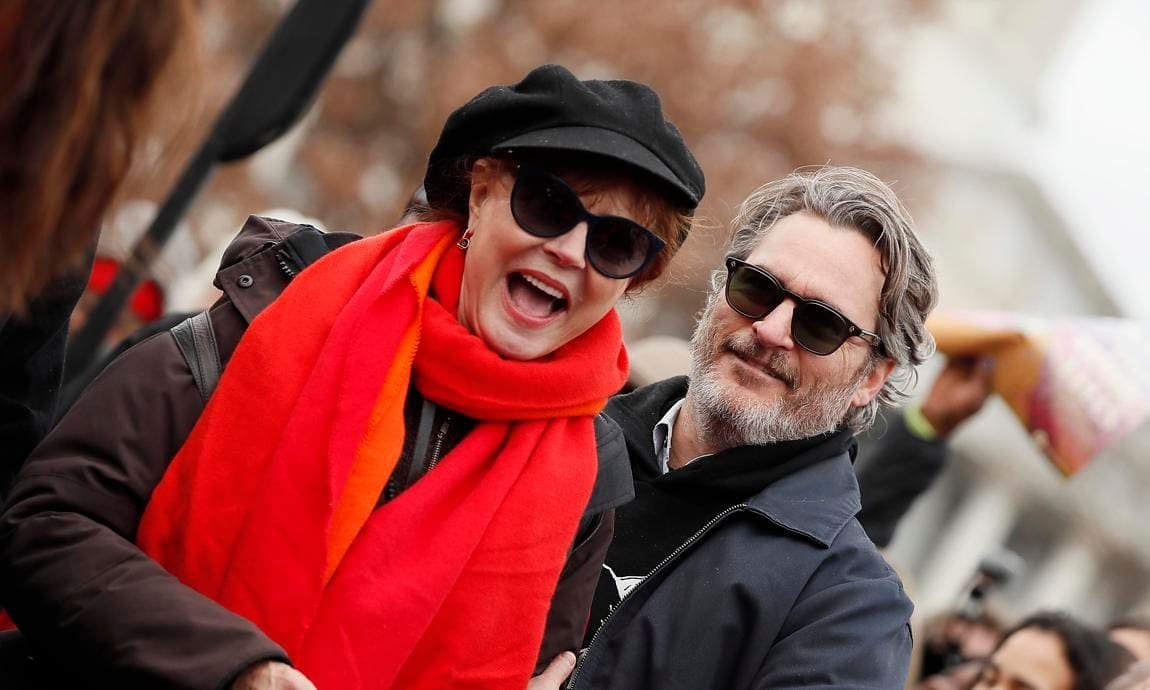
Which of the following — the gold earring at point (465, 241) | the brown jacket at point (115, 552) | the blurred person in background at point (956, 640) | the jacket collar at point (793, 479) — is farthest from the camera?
the blurred person in background at point (956, 640)

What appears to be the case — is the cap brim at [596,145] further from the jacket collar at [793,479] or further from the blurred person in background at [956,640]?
the blurred person in background at [956,640]

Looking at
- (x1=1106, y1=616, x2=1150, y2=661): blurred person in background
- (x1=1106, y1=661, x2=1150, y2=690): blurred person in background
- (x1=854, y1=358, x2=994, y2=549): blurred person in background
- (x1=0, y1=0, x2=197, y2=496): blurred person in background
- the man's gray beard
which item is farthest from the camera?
(x1=1106, y1=616, x2=1150, y2=661): blurred person in background

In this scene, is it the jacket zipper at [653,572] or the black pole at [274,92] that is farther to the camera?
the black pole at [274,92]

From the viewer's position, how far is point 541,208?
293 centimetres

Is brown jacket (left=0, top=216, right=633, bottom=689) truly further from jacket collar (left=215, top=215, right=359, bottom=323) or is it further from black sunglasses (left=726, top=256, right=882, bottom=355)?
black sunglasses (left=726, top=256, right=882, bottom=355)

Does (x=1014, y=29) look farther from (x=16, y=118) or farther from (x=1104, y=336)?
(x=16, y=118)

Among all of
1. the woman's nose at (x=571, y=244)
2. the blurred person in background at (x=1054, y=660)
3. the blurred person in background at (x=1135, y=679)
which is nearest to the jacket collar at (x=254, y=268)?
the woman's nose at (x=571, y=244)

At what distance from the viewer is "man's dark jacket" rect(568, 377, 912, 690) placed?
11.3 feet

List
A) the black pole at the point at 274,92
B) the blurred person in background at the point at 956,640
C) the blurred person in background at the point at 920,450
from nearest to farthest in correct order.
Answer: the black pole at the point at 274,92
the blurred person in background at the point at 920,450
the blurred person in background at the point at 956,640

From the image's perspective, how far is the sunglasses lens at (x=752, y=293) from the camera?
408 cm

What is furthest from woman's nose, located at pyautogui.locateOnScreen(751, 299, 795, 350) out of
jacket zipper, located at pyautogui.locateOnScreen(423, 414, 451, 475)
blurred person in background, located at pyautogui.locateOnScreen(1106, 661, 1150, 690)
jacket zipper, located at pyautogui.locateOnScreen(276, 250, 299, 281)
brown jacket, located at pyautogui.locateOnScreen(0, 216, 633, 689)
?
blurred person in background, located at pyautogui.locateOnScreen(1106, 661, 1150, 690)

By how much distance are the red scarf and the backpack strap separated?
0.20ft

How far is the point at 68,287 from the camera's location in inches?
116

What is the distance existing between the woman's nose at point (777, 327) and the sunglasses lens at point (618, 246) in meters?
1.12
